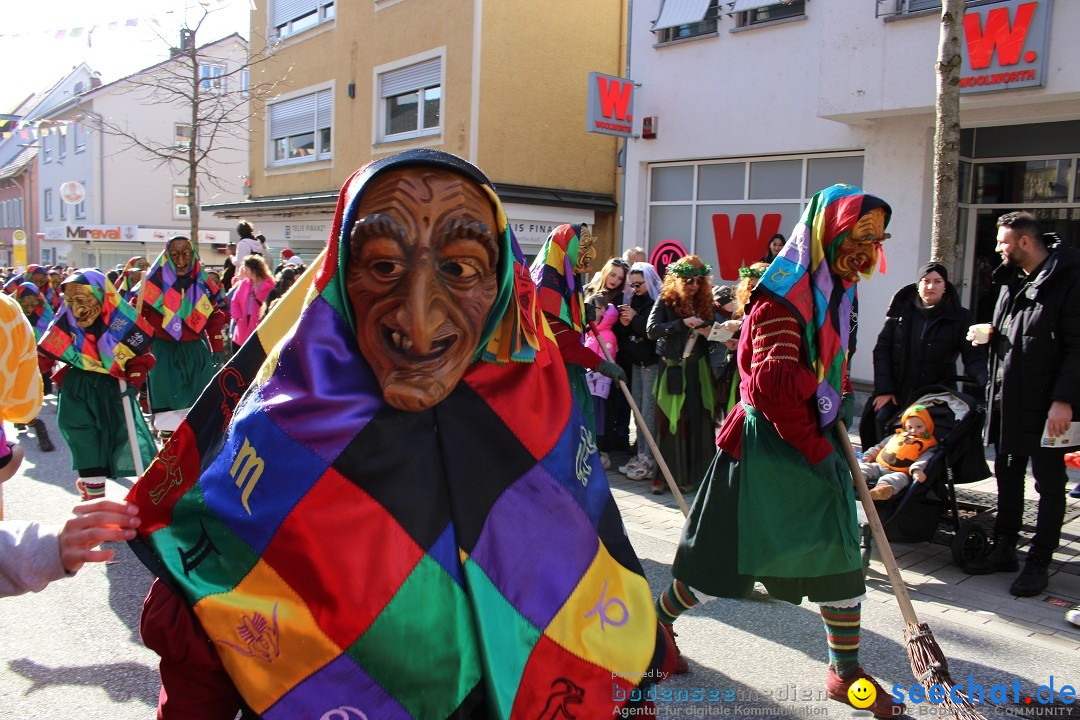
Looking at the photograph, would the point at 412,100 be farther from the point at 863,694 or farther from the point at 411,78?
the point at 863,694

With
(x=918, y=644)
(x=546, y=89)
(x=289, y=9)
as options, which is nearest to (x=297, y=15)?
(x=289, y=9)

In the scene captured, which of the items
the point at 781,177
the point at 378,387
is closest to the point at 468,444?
the point at 378,387

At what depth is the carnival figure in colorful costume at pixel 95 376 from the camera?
598 centimetres

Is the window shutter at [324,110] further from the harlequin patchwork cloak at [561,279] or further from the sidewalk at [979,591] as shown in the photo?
the sidewalk at [979,591]

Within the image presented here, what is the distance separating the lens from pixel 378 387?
1789mm

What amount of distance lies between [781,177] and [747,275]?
24.0 ft

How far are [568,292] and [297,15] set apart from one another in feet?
59.7

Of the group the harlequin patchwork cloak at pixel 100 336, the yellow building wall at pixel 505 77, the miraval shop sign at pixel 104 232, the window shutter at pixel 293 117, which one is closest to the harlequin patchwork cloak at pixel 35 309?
the harlequin patchwork cloak at pixel 100 336

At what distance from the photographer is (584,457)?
2025mm

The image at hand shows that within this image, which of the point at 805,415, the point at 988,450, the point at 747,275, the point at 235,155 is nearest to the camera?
the point at 805,415

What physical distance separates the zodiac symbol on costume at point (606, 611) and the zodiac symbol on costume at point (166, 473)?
0.90 m

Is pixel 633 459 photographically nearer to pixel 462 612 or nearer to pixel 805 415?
pixel 805 415

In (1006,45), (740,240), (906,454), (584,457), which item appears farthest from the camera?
(740,240)

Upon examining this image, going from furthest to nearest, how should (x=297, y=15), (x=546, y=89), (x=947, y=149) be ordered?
1. (x=297, y=15)
2. (x=546, y=89)
3. (x=947, y=149)
